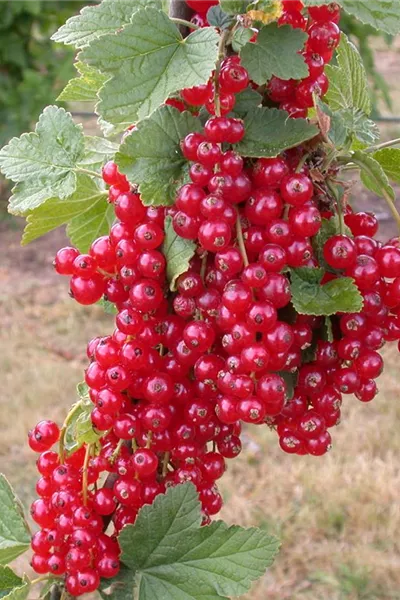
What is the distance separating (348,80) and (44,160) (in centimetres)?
28

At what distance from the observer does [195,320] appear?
0.58m

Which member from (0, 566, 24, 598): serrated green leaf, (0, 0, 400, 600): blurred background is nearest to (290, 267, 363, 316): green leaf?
(0, 566, 24, 598): serrated green leaf


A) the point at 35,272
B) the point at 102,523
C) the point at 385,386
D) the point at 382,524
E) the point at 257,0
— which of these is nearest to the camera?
the point at 257,0

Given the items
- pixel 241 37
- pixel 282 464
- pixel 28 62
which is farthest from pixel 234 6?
pixel 28 62

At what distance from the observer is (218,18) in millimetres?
583

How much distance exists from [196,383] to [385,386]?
2.26m

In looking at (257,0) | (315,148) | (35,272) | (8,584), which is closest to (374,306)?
(315,148)

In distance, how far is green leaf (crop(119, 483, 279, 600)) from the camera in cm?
61

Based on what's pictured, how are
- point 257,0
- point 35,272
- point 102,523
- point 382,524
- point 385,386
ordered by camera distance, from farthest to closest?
1. point 35,272
2. point 385,386
3. point 382,524
4. point 102,523
5. point 257,0

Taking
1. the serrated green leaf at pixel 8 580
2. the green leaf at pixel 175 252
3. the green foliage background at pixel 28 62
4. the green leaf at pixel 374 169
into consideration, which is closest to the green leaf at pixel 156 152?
the green leaf at pixel 175 252

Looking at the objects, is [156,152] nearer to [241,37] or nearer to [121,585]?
[241,37]

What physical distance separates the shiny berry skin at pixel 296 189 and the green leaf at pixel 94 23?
187 mm

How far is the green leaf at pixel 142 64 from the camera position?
1.74ft

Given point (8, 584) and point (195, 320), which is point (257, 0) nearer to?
point (195, 320)
